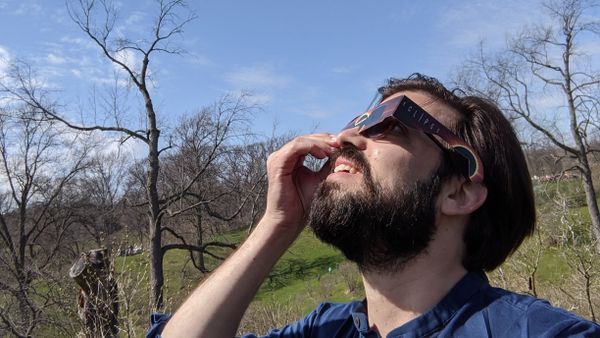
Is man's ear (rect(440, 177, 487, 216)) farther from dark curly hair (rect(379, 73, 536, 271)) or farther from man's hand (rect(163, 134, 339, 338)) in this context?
man's hand (rect(163, 134, 339, 338))

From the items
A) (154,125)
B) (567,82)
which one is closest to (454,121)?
(154,125)

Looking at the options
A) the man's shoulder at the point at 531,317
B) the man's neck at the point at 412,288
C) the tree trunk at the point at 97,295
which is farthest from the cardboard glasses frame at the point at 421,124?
the tree trunk at the point at 97,295

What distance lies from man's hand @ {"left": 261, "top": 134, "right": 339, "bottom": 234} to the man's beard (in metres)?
0.26

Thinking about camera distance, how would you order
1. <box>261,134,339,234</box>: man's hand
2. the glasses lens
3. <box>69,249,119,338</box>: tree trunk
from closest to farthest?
the glasses lens → <box>261,134,339,234</box>: man's hand → <box>69,249,119,338</box>: tree trunk

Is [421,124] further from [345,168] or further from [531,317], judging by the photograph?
[531,317]

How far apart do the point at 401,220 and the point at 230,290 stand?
2.27 ft

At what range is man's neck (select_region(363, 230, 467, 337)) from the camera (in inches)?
70.2

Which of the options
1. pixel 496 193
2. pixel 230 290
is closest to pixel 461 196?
pixel 496 193

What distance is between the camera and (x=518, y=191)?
6.63ft

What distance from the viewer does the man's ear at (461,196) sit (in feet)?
6.27

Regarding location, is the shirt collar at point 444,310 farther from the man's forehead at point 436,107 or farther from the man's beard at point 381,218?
the man's forehead at point 436,107

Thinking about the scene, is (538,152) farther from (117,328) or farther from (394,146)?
(394,146)

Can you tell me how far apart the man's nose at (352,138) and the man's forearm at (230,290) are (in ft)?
1.47

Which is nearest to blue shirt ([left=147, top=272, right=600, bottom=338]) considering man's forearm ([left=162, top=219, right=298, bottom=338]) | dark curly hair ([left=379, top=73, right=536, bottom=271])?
dark curly hair ([left=379, top=73, right=536, bottom=271])
